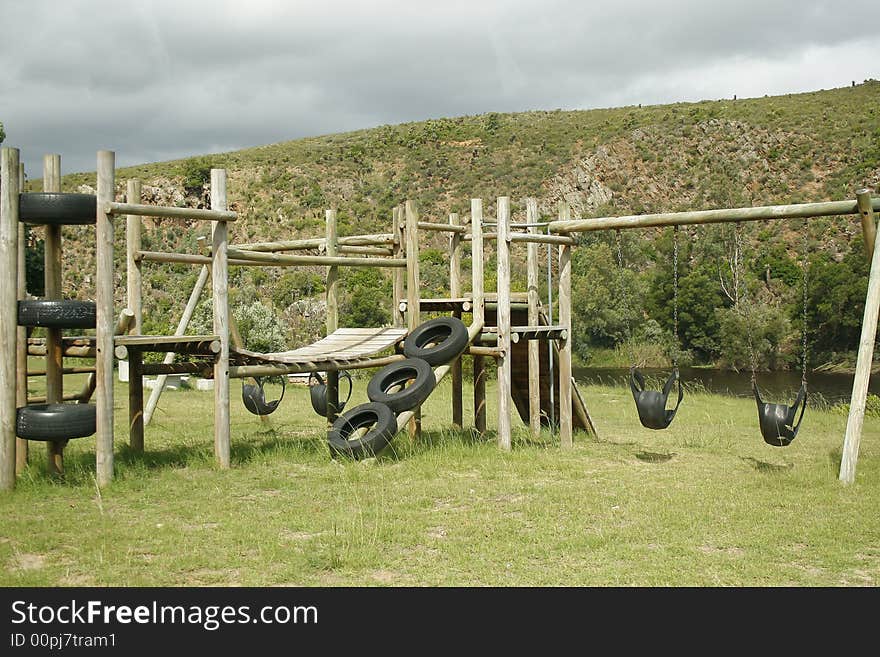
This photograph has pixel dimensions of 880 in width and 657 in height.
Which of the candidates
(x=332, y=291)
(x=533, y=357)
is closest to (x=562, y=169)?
(x=332, y=291)

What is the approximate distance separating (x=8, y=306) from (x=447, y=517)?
4408 millimetres

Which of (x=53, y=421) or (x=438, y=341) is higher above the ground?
(x=438, y=341)

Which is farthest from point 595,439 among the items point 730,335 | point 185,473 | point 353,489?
point 730,335

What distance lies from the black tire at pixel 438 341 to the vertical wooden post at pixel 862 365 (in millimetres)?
4329

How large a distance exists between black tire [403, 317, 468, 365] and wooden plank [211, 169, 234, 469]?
2343 mm

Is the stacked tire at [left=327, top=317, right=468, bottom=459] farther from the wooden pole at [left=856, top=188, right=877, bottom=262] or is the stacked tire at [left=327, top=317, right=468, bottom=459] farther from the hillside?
the hillside

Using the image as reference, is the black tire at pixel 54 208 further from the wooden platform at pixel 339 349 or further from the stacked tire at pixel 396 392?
the stacked tire at pixel 396 392

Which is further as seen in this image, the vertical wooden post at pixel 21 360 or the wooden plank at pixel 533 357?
the wooden plank at pixel 533 357

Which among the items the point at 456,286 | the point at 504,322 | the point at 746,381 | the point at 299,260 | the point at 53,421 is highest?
the point at 299,260

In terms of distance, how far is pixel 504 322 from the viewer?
10.7 metres

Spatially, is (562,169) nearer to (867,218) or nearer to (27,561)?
(867,218)

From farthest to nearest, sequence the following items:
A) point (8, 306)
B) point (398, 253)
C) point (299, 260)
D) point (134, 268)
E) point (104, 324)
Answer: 1. point (398, 253)
2. point (299, 260)
3. point (134, 268)
4. point (104, 324)
5. point (8, 306)

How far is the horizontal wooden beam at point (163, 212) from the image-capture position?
320 inches

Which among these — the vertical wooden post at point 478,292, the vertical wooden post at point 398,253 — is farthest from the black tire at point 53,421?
the vertical wooden post at point 478,292
